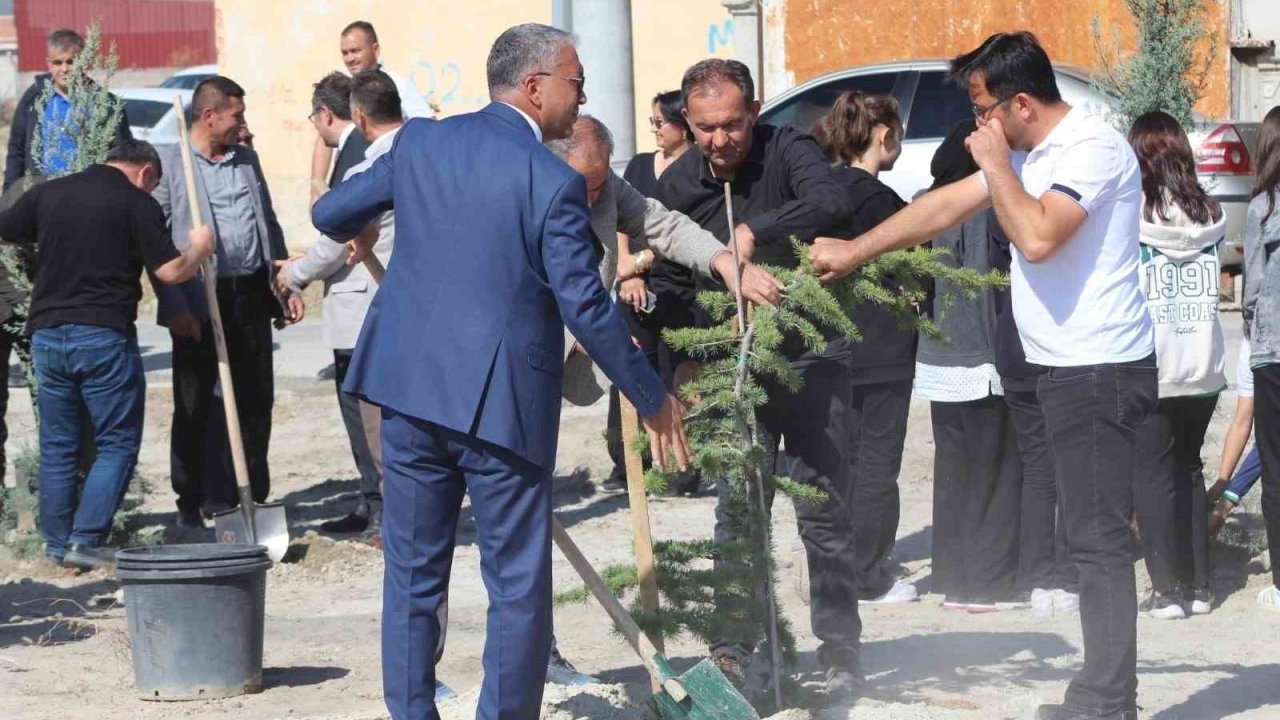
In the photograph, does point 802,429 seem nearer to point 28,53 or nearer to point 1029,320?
point 1029,320

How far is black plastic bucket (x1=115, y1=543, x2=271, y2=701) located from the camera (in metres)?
5.68

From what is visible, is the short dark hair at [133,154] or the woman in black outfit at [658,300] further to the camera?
the short dark hair at [133,154]

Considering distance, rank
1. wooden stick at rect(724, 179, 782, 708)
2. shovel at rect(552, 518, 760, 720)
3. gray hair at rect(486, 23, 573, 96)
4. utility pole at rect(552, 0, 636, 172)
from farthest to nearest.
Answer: utility pole at rect(552, 0, 636, 172) → wooden stick at rect(724, 179, 782, 708) → shovel at rect(552, 518, 760, 720) → gray hair at rect(486, 23, 573, 96)

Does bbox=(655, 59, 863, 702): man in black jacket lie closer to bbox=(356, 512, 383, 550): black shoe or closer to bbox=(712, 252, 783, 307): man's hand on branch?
bbox=(712, 252, 783, 307): man's hand on branch

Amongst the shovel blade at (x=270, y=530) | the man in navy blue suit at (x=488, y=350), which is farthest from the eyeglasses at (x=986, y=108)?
the shovel blade at (x=270, y=530)

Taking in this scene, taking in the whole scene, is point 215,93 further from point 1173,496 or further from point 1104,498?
point 1104,498

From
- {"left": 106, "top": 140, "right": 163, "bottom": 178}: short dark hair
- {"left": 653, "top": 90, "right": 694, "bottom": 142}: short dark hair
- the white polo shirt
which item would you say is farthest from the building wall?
the white polo shirt

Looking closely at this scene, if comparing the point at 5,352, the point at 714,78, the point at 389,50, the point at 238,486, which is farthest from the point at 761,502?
the point at 389,50

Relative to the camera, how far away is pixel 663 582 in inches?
199

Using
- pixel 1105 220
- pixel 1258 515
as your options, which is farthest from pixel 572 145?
pixel 1258 515

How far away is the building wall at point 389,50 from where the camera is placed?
55.6ft

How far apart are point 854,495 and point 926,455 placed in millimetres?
2788

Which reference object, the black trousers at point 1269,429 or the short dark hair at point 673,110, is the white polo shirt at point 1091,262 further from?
the short dark hair at point 673,110

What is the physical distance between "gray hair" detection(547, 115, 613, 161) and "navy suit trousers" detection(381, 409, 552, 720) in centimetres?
106
